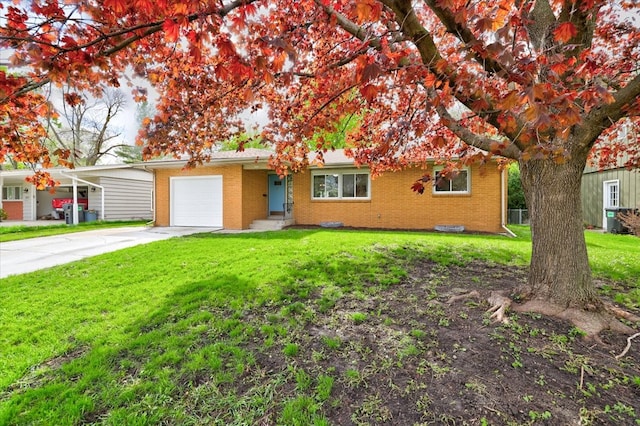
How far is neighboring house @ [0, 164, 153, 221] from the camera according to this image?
17094 millimetres

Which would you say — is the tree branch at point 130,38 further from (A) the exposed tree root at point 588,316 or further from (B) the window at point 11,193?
(B) the window at point 11,193

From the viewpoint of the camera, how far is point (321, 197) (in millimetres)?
13688

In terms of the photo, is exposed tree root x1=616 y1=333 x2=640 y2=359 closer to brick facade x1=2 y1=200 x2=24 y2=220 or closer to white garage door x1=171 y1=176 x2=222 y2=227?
white garage door x1=171 y1=176 x2=222 y2=227

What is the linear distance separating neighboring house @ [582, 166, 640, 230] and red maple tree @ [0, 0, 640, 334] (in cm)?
965

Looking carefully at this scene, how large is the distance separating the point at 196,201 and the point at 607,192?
19.9 m

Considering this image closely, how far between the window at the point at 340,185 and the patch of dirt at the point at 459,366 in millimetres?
9320

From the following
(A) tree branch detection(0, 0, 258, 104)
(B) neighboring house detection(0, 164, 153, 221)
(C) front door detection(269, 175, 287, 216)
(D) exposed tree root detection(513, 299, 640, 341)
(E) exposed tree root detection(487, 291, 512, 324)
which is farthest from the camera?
(B) neighboring house detection(0, 164, 153, 221)

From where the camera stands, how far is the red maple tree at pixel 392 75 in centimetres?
234

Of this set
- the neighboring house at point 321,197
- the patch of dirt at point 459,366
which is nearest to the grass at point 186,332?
the patch of dirt at point 459,366

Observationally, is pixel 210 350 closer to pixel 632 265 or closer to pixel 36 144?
pixel 36 144

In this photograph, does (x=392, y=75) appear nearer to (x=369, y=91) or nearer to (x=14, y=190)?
(x=369, y=91)

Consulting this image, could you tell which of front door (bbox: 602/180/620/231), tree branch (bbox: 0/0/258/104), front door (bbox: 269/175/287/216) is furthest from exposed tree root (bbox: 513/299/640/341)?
front door (bbox: 602/180/620/231)

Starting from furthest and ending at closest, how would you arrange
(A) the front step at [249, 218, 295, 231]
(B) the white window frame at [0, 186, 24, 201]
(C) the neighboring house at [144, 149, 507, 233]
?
(B) the white window frame at [0, 186, 24, 201], (A) the front step at [249, 218, 295, 231], (C) the neighboring house at [144, 149, 507, 233]

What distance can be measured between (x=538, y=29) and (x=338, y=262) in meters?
4.62
